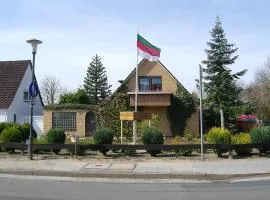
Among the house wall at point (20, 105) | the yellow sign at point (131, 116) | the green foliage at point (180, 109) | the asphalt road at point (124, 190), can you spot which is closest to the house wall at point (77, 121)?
the house wall at point (20, 105)

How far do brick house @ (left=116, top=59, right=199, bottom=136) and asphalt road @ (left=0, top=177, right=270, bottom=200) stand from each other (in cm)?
2223

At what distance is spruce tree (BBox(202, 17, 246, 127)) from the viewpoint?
4141 centimetres

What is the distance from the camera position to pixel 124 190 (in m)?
12.7

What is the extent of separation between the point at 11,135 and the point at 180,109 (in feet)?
58.2

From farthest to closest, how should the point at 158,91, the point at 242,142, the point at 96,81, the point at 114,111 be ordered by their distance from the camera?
the point at 96,81, the point at 158,91, the point at 114,111, the point at 242,142

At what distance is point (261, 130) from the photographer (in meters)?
21.8

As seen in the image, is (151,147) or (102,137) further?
(102,137)

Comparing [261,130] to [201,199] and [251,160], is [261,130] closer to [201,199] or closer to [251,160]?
[251,160]

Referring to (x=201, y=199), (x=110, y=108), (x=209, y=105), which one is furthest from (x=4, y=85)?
(x=201, y=199)

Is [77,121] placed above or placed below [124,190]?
above

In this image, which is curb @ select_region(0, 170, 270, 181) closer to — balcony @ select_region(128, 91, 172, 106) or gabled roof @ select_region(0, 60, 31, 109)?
balcony @ select_region(128, 91, 172, 106)

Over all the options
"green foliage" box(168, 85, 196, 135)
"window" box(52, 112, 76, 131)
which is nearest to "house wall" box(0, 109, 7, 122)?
"window" box(52, 112, 76, 131)

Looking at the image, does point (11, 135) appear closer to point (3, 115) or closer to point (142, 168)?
point (142, 168)

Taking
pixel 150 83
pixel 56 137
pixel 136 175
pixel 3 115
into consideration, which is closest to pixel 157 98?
pixel 150 83
